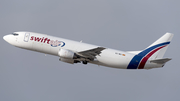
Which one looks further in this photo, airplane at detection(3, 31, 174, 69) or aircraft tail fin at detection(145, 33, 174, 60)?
aircraft tail fin at detection(145, 33, 174, 60)

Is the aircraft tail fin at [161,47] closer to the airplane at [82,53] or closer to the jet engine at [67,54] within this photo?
the airplane at [82,53]

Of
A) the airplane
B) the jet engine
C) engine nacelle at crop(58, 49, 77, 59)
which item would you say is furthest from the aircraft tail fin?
engine nacelle at crop(58, 49, 77, 59)

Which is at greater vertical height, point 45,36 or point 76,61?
point 45,36

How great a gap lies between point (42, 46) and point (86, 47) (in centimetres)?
783

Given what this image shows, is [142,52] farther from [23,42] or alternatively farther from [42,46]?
[23,42]

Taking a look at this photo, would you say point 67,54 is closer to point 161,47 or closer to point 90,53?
point 90,53

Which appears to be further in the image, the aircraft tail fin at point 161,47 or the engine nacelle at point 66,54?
the aircraft tail fin at point 161,47

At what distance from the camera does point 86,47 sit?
163 ft

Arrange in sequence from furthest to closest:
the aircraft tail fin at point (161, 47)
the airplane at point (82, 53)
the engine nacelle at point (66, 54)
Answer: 1. the aircraft tail fin at point (161, 47)
2. the airplane at point (82, 53)
3. the engine nacelle at point (66, 54)

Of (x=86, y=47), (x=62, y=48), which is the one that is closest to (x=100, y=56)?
(x=86, y=47)

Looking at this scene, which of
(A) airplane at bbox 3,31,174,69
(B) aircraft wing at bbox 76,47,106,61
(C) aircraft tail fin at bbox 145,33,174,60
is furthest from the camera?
(C) aircraft tail fin at bbox 145,33,174,60

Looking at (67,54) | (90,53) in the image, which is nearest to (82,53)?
(90,53)

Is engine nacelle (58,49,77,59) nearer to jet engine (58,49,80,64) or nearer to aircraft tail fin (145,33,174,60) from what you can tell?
jet engine (58,49,80,64)

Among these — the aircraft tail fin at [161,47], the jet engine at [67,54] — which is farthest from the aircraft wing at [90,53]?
the aircraft tail fin at [161,47]
